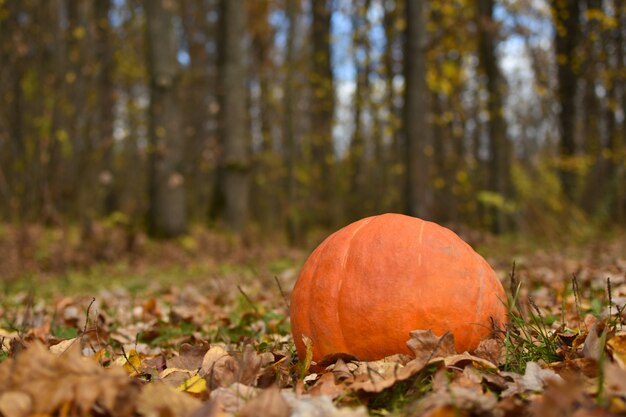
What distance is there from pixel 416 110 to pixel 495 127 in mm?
4552

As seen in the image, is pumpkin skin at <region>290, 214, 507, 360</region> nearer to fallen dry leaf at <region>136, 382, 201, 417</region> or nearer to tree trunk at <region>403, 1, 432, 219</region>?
fallen dry leaf at <region>136, 382, 201, 417</region>

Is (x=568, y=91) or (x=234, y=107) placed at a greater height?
(x=568, y=91)

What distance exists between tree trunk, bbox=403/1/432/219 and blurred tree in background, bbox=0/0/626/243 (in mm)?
21

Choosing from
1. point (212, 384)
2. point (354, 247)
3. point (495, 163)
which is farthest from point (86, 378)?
point (495, 163)

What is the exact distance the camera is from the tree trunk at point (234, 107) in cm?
1151

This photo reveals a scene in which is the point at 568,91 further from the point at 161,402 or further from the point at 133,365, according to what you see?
the point at 161,402

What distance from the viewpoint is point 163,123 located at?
11.0 metres

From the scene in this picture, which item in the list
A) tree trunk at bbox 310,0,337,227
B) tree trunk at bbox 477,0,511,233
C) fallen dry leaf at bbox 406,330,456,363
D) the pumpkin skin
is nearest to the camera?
fallen dry leaf at bbox 406,330,456,363

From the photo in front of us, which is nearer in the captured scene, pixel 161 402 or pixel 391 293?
pixel 161 402

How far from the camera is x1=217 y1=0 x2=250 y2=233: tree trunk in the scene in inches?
453

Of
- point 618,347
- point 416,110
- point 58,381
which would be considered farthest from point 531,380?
point 416,110

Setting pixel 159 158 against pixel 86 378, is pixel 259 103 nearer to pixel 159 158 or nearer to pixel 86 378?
pixel 159 158

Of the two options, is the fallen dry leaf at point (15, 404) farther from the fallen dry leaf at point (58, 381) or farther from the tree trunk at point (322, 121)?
the tree trunk at point (322, 121)

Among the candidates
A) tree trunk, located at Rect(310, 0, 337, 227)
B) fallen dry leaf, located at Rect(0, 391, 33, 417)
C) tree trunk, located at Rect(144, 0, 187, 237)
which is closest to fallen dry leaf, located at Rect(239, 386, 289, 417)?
fallen dry leaf, located at Rect(0, 391, 33, 417)
